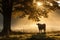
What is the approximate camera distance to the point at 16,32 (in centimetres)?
336

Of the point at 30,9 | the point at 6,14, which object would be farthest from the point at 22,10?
the point at 6,14

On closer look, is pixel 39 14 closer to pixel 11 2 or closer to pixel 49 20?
pixel 49 20

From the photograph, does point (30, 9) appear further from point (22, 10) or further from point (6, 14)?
point (6, 14)

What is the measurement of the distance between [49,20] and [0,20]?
0.82 meters

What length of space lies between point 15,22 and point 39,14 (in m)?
0.42

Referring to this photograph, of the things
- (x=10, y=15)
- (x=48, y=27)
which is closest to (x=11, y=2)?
(x=10, y=15)

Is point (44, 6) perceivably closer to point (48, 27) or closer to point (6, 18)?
point (48, 27)

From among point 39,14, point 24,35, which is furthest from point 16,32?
point 39,14

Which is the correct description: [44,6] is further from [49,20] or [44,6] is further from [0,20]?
[0,20]

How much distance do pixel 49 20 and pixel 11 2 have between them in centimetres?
70

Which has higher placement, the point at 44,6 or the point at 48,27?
the point at 44,6

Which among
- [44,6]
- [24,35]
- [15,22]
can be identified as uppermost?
[44,6]

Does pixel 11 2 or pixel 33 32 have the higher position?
pixel 11 2

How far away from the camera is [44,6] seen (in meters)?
3.35
